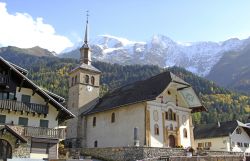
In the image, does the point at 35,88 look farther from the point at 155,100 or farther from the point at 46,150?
the point at 155,100

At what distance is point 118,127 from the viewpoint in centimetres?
4738

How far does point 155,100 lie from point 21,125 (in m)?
16.7

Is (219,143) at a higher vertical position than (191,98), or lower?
lower

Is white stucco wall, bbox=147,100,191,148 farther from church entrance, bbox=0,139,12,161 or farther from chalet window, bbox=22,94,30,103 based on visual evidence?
church entrance, bbox=0,139,12,161

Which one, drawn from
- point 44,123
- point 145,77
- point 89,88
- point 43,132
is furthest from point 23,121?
point 145,77

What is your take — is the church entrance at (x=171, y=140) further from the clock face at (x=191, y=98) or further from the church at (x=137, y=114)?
the clock face at (x=191, y=98)

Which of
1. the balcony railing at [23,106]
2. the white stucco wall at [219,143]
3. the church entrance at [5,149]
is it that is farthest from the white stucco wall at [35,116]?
the white stucco wall at [219,143]

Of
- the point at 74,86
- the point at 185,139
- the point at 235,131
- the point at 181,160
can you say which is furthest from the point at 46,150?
the point at 235,131

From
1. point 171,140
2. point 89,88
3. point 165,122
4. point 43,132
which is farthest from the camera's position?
point 89,88

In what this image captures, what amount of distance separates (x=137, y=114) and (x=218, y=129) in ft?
98.9

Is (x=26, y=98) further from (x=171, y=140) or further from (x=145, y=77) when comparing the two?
(x=145, y=77)

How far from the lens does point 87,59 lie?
62719 millimetres

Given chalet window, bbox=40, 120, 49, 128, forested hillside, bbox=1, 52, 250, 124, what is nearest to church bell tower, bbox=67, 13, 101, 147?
chalet window, bbox=40, 120, 49, 128

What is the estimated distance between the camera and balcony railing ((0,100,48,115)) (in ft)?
113
